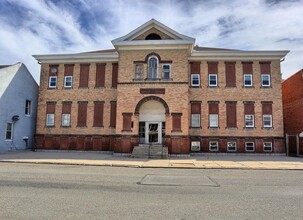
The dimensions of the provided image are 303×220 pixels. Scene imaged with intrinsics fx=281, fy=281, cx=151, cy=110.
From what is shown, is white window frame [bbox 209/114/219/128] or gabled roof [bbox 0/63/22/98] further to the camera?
white window frame [bbox 209/114/219/128]

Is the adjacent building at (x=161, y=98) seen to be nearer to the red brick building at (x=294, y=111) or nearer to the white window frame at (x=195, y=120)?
the white window frame at (x=195, y=120)

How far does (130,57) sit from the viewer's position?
986 inches

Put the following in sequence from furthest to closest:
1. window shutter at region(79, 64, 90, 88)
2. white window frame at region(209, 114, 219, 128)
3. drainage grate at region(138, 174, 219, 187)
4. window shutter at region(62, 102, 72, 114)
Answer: window shutter at region(79, 64, 90, 88) < window shutter at region(62, 102, 72, 114) < white window frame at region(209, 114, 219, 128) < drainage grate at region(138, 174, 219, 187)

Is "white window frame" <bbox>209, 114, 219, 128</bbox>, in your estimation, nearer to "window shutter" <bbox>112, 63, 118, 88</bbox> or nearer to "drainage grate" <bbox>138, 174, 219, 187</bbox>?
"window shutter" <bbox>112, 63, 118, 88</bbox>

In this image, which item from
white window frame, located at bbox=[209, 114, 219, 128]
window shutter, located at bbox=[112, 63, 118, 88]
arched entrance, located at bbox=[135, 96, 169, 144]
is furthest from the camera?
window shutter, located at bbox=[112, 63, 118, 88]

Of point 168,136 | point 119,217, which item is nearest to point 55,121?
point 168,136

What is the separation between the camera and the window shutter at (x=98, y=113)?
27.2 m

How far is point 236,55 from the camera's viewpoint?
→ 26.6 metres

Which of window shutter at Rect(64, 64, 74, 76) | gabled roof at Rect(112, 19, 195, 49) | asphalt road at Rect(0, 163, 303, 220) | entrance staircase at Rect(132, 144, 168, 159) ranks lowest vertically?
asphalt road at Rect(0, 163, 303, 220)

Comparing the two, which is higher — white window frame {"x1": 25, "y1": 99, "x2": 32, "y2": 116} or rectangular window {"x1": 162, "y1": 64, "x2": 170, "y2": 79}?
rectangular window {"x1": 162, "y1": 64, "x2": 170, "y2": 79}

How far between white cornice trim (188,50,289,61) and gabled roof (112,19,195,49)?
256cm

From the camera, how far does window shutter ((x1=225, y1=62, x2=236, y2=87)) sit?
87.6ft

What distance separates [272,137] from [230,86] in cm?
602

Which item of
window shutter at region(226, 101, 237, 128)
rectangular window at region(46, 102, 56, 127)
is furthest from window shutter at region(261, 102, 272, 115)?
rectangular window at region(46, 102, 56, 127)
